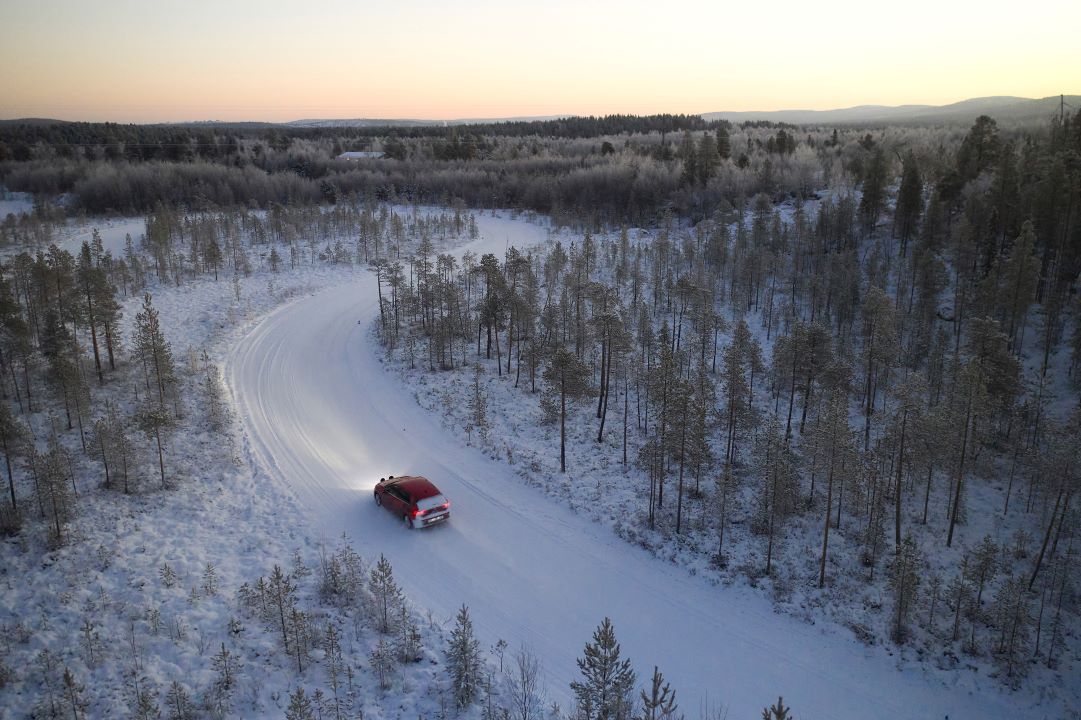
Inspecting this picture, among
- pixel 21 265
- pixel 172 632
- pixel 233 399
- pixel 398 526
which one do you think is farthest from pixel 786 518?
pixel 21 265

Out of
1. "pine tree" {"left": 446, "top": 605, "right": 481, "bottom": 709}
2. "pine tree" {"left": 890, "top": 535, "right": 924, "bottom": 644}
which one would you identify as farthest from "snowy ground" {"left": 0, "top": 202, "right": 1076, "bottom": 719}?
"pine tree" {"left": 890, "top": 535, "right": 924, "bottom": 644}

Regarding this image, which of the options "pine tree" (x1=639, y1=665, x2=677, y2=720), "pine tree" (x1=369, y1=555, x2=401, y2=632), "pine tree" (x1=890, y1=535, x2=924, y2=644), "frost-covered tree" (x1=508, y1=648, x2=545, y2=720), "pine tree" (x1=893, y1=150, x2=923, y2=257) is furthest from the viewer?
"pine tree" (x1=893, y1=150, x2=923, y2=257)

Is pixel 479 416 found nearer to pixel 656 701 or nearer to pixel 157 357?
pixel 157 357

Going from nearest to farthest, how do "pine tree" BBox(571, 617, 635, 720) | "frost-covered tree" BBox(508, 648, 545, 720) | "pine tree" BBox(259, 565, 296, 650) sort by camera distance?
"pine tree" BBox(571, 617, 635, 720) < "frost-covered tree" BBox(508, 648, 545, 720) < "pine tree" BBox(259, 565, 296, 650)

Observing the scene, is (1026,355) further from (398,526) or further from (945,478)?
(398,526)

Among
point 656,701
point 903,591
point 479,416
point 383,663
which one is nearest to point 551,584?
point 383,663

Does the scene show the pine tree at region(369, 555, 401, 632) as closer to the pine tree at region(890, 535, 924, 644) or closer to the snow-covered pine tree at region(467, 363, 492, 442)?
the snow-covered pine tree at region(467, 363, 492, 442)

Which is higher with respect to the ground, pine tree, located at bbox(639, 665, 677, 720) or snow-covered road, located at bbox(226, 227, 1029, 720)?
pine tree, located at bbox(639, 665, 677, 720)

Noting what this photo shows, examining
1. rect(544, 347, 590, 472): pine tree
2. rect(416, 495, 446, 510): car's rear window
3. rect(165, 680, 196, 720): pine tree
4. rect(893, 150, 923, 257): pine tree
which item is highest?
rect(893, 150, 923, 257): pine tree
